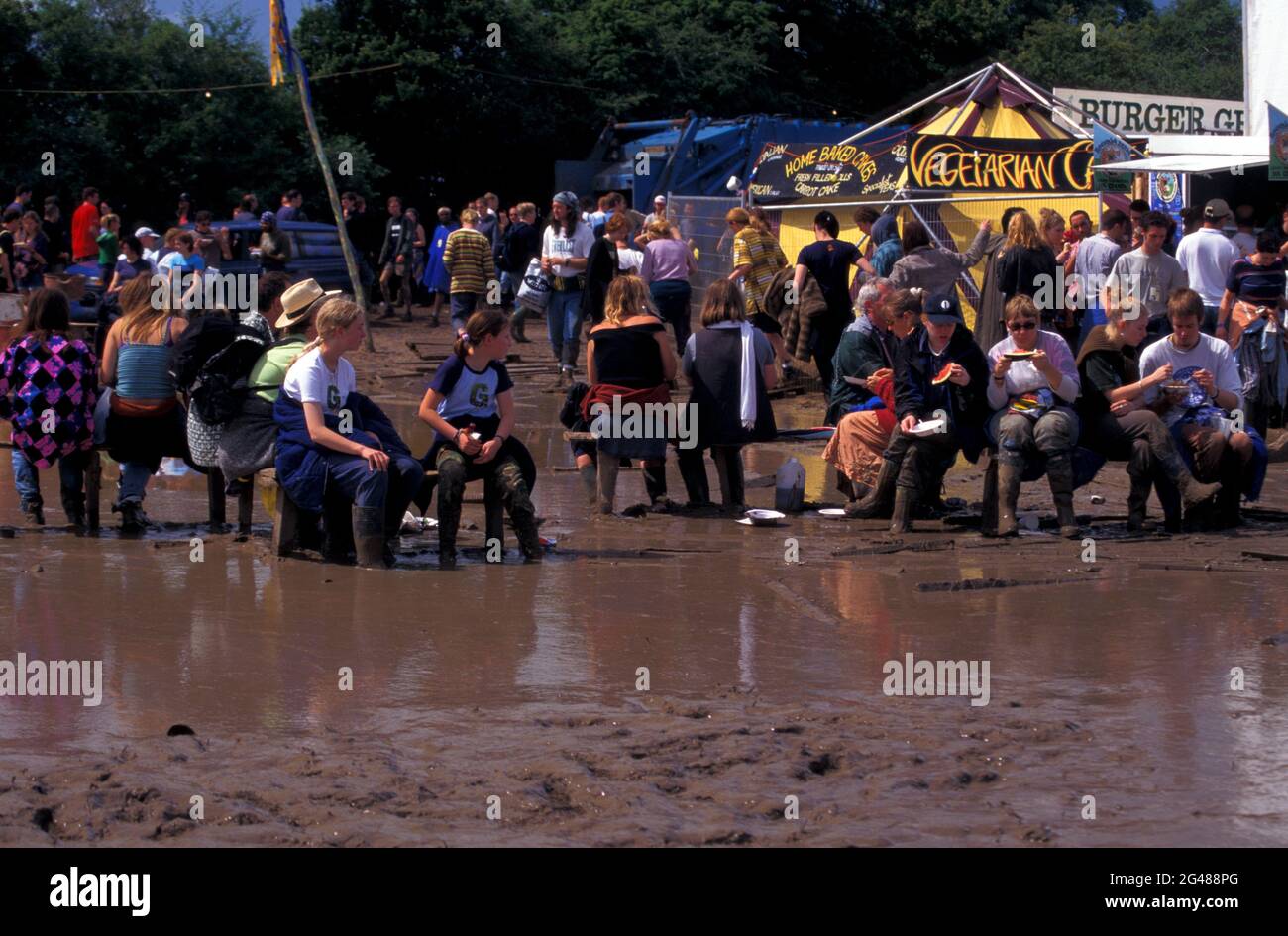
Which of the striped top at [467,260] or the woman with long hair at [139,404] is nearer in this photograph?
the woman with long hair at [139,404]

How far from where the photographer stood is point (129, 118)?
31156mm

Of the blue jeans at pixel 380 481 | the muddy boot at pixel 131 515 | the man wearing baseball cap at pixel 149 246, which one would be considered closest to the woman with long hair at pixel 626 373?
the blue jeans at pixel 380 481

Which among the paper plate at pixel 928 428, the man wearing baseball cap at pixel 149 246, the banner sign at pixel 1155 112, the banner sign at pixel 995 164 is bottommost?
the paper plate at pixel 928 428

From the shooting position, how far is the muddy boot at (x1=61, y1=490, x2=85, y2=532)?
982 cm

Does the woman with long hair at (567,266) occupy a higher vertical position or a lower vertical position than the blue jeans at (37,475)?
higher

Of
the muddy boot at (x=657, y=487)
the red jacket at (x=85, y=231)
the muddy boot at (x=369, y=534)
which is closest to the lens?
the muddy boot at (x=369, y=534)

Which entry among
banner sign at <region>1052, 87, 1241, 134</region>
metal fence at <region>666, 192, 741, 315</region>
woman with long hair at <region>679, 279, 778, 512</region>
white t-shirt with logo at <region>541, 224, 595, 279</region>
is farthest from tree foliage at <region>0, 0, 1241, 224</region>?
woman with long hair at <region>679, 279, 778, 512</region>

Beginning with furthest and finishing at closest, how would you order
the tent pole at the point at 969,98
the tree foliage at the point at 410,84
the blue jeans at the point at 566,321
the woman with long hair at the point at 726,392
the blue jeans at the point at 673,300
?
the tree foliage at the point at 410,84, the tent pole at the point at 969,98, the blue jeans at the point at 566,321, the blue jeans at the point at 673,300, the woman with long hair at the point at 726,392

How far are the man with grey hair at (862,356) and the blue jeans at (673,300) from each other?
5.10 metres

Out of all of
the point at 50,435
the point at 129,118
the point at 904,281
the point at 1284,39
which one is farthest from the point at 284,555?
the point at 129,118

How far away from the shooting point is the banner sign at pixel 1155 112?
1166 inches

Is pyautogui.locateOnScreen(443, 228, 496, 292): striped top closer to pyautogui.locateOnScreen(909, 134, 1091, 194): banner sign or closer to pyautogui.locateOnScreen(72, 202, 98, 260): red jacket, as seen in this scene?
pyautogui.locateOnScreen(909, 134, 1091, 194): banner sign

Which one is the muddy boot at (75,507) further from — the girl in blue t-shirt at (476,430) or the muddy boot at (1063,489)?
the muddy boot at (1063,489)

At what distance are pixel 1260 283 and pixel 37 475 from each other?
29.9ft
